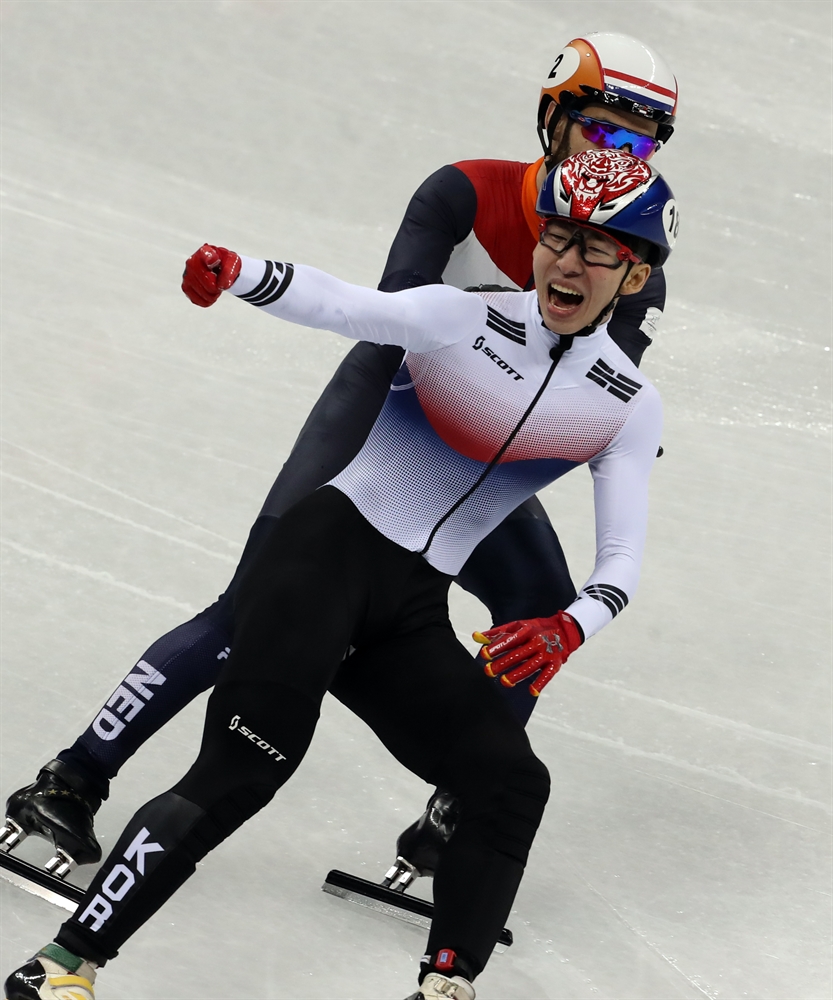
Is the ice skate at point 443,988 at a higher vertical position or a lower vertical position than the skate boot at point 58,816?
higher

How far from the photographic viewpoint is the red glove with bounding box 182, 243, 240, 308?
2486mm

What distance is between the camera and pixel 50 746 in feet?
12.1

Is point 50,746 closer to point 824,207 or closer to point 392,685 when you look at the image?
point 392,685

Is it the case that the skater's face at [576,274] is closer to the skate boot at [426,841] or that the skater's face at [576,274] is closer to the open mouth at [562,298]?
the open mouth at [562,298]

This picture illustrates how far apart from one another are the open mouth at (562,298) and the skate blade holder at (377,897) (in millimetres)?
1399

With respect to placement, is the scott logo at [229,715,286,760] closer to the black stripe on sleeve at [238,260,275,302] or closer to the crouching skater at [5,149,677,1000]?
the crouching skater at [5,149,677,1000]

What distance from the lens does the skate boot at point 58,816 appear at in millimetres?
3260

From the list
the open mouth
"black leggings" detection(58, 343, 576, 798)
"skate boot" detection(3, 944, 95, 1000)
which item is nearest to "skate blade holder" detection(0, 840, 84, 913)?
"black leggings" detection(58, 343, 576, 798)

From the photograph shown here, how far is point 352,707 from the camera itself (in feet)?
9.68

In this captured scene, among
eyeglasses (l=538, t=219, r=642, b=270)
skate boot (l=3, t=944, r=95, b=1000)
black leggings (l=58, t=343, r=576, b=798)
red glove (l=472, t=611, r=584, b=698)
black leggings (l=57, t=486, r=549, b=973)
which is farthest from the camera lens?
black leggings (l=58, t=343, r=576, b=798)

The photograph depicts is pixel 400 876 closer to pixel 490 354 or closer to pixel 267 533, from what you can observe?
pixel 267 533

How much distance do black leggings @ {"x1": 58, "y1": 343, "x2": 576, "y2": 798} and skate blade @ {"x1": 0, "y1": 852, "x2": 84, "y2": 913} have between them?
250mm

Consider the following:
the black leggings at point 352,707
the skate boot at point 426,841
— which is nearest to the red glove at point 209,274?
the black leggings at point 352,707

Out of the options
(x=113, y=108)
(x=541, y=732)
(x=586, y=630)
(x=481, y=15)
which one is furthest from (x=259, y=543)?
Result: (x=481, y=15)
